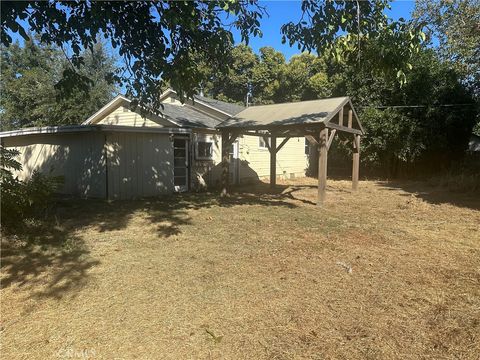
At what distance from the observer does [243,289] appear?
425 centimetres

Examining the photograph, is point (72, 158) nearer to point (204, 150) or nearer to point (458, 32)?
point (204, 150)

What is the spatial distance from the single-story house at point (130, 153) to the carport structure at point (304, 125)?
1.56ft

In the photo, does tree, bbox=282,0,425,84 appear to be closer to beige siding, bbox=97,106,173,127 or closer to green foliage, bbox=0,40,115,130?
beige siding, bbox=97,106,173,127

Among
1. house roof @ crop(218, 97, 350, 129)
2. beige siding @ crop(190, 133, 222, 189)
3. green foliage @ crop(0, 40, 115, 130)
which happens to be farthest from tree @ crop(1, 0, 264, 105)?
green foliage @ crop(0, 40, 115, 130)

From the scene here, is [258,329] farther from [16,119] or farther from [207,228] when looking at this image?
[16,119]

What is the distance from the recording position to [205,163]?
A: 14.4m

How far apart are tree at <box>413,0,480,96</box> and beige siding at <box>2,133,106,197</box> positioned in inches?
661

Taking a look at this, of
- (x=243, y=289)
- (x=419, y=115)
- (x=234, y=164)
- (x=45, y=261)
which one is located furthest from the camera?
(x=419, y=115)

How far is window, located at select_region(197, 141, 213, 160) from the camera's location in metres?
14.2

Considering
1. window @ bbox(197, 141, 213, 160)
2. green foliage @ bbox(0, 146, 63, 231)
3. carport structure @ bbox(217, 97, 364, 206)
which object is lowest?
green foliage @ bbox(0, 146, 63, 231)

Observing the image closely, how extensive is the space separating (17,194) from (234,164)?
1044 centimetres

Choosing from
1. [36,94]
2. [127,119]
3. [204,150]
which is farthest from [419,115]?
[36,94]

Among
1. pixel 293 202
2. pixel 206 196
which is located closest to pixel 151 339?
pixel 293 202

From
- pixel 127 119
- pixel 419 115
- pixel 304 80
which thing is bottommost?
pixel 127 119
